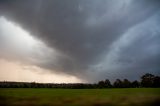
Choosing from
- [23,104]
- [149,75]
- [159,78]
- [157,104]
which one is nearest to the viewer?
[23,104]

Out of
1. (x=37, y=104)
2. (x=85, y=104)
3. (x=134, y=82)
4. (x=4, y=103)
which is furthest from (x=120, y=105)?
(x=134, y=82)

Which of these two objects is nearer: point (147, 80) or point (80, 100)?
point (80, 100)

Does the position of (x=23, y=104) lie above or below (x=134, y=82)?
below

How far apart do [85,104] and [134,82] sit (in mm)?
84436

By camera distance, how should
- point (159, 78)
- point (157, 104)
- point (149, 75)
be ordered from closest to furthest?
1. point (157, 104)
2. point (159, 78)
3. point (149, 75)

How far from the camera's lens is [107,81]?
101 meters

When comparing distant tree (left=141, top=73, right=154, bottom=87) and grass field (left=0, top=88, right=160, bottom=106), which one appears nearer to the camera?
grass field (left=0, top=88, right=160, bottom=106)

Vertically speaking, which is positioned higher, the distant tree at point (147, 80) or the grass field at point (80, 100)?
the distant tree at point (147, 80)

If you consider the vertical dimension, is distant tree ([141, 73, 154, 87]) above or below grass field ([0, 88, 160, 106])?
→ above

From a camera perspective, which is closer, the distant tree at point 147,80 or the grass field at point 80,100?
the grass field at point 80,100

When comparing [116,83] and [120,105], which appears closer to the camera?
[120,105]

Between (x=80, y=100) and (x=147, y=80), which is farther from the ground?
(x=147, y=80)

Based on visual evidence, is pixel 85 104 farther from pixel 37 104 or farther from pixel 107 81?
pixel 107 81

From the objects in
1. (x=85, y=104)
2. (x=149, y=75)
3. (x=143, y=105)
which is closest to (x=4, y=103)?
(x=85, y=104)
